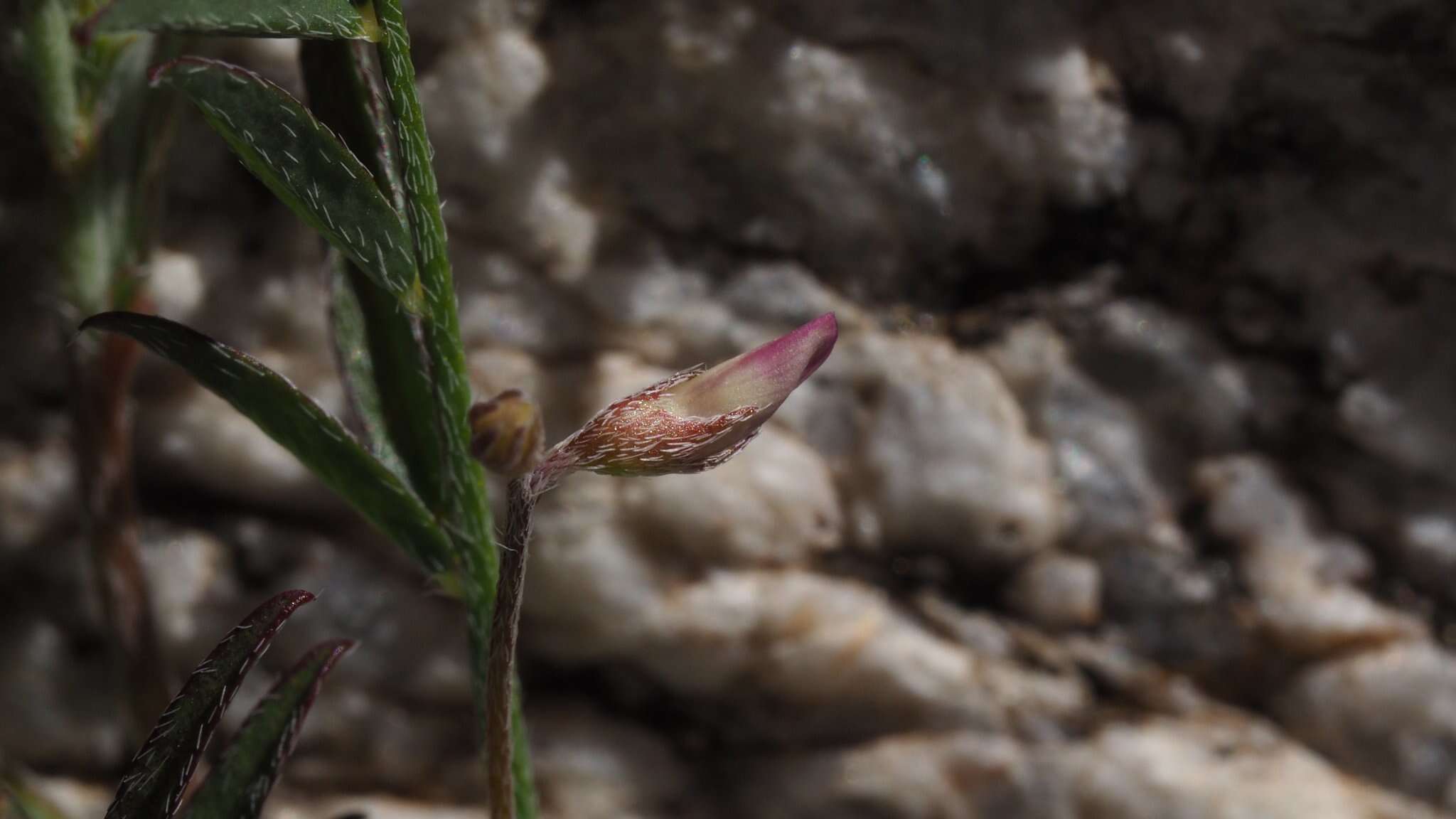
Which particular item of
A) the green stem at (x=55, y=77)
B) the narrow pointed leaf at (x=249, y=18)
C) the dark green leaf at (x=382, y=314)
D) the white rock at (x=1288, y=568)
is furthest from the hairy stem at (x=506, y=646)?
the white rock at (x=1288, y=568)

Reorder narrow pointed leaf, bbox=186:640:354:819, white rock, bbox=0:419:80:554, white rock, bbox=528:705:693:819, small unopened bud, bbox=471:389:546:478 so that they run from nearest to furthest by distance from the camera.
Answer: small unopened bud, bbox=471:389:546:478 < narrow pointed leaf, bbox=186:640:354:819 < white rock, bbox=0:419:80:554 < white rock, bbox=528:705:693:819

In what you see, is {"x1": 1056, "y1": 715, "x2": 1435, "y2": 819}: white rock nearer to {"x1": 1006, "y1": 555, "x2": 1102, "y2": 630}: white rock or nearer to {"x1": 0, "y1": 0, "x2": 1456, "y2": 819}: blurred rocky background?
{"x1": 0, "y1": 0, "x2": 1456, "y2": 819}: blurred rocky background

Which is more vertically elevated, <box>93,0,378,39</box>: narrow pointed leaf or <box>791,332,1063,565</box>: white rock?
<box>791,332,1063,565</box>: white rock

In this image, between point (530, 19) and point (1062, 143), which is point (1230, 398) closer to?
point (1062, 143)

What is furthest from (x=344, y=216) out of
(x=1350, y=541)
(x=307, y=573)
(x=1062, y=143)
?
(x=1350, y=541)

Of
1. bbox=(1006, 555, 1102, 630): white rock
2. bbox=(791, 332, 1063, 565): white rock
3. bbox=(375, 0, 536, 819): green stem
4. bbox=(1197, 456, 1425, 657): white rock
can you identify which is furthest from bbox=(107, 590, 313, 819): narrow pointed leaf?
bbox=(1197, 456, 1425, 657): white rock

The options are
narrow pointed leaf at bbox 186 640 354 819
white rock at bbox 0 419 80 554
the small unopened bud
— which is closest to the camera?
the small unopened bud

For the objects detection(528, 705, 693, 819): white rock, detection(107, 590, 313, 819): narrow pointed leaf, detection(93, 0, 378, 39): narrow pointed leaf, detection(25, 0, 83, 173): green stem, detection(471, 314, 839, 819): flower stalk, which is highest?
detection(25, 0, 83, 173): green stem
